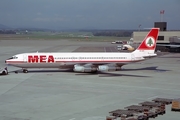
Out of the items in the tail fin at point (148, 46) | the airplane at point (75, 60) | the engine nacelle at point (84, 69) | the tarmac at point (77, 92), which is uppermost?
the tail fin at point (148, 46)

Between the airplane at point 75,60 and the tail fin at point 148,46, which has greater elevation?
the tail fin at point 148,46

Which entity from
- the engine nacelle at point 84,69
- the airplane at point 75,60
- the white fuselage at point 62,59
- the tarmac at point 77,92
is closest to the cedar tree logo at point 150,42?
the airplane at point 75,60

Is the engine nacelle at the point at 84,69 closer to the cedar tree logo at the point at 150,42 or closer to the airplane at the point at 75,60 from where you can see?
the airplane at the point at 75,60

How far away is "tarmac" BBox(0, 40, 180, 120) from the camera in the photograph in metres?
27.5

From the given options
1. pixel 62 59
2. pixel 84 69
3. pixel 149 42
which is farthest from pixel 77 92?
pixel 149 42

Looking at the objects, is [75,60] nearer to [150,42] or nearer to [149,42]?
[149,42]

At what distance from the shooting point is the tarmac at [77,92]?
27.5m

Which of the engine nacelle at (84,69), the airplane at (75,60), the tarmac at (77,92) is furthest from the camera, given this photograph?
the airplane at (75,60)

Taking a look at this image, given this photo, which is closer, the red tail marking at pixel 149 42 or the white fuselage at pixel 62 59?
the white fuselage at pixel 62 59

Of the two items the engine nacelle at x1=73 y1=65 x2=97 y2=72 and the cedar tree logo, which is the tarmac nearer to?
the engine nacelle at x1=73 y1=65 x2=97 y2=72

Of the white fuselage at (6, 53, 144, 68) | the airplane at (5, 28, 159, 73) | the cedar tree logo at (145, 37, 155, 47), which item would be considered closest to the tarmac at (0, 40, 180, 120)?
the airplane at (5, 28, 159, 73)

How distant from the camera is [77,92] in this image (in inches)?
1464

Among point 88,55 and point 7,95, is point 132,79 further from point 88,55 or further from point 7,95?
point 7,95

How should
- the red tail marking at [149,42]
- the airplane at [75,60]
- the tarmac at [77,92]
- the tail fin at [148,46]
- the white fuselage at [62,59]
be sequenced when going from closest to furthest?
the tarmac at [77,92]
the airplane at [75,60]
the white fuselage at [62,59]
the tail fin at [148,46]
the red tail marking at [149,42]
